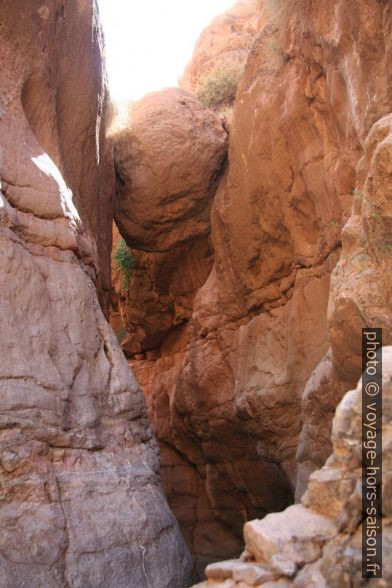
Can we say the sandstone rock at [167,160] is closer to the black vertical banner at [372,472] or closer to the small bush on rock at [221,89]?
the small bush on rock at [221,89]

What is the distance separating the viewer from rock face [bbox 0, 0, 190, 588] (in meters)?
5.26

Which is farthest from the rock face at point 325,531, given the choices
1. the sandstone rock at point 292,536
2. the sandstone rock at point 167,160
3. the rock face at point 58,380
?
the sandstone rock at point 167,160

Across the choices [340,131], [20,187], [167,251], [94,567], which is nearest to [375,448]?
[94,567]

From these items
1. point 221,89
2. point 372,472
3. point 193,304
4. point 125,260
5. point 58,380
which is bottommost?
point 372,472

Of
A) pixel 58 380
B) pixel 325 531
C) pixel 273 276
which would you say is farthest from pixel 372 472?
pixel 273 276

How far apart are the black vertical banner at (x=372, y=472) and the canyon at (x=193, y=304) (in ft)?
0.18

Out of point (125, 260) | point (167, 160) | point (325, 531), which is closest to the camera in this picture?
point (325, 531)

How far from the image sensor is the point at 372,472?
3555mm

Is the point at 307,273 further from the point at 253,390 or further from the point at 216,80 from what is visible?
the point at 216,80

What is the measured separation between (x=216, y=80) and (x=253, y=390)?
7001 mm

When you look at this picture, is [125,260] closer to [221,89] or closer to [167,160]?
[167,160]

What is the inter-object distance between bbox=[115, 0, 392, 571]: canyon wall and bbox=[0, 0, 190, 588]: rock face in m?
2.40

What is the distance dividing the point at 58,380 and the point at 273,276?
5213 mm

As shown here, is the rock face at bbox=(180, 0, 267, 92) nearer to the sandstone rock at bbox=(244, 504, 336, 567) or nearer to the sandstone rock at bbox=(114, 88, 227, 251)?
the sandstone rock at bbox=(114, 88, 227, 251)
